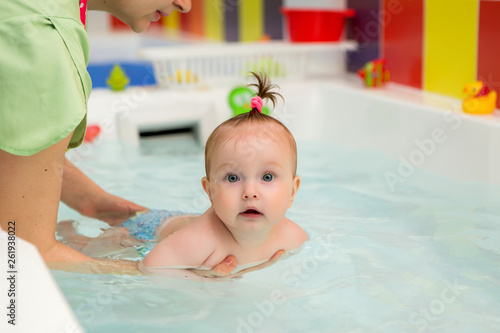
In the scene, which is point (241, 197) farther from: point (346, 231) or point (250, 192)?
point (346, 231)

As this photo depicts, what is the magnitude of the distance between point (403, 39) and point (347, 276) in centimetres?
162

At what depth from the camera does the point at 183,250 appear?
4.47 feet

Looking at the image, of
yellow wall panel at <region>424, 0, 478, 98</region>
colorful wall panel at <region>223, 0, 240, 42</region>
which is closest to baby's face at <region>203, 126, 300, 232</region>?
yellow wall panel at <region>424, 0, 478, 98</region>

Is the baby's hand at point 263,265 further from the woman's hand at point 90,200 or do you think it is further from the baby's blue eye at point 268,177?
the woman's hand at point 90,200

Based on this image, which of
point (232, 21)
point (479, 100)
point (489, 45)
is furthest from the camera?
point (232, 21)

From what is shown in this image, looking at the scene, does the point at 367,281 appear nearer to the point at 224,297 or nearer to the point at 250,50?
the point at 224,297

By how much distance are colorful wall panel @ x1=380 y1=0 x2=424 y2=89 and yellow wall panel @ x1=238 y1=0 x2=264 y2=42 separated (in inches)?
52.5

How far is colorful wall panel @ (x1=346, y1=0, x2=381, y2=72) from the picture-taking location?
2.90 metres

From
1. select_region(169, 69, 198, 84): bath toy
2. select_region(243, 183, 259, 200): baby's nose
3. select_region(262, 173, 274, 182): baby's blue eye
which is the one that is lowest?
select_region(169, 69, 198, 84): bath toy

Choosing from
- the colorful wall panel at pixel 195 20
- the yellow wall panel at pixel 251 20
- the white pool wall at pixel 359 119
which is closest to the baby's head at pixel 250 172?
the white pool wall at pixel 359 119

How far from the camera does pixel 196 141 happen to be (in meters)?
2.66

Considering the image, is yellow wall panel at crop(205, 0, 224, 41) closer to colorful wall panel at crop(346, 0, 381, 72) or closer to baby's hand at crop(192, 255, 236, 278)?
colorful wall panel at crop(346, 0, 381, 72)

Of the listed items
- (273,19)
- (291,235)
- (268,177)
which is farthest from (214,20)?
(268,177)

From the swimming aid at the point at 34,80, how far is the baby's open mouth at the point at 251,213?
38cm
